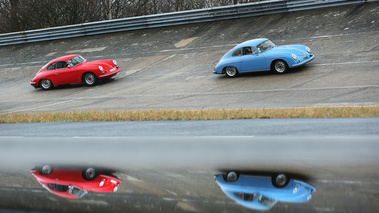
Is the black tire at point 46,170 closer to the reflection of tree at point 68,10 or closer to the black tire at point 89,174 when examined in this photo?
the black tire at point 89,174

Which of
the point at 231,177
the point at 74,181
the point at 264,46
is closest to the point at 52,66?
the point at 264,46

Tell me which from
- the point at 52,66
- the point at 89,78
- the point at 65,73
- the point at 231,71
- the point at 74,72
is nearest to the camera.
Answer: the point at 231,71

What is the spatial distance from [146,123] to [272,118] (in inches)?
118

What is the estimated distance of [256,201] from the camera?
489 cm

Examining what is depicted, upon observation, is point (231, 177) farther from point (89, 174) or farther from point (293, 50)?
point (293, 50)

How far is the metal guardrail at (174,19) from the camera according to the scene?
2478 cm

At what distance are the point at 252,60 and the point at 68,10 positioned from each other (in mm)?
22718

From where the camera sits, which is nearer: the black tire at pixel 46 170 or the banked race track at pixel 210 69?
the black tire at pixel 46 170

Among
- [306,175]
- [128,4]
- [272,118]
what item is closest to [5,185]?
[306,175]

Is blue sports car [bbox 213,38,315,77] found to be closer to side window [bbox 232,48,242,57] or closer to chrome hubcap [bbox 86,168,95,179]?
side window [bbox 232,48,242,57]

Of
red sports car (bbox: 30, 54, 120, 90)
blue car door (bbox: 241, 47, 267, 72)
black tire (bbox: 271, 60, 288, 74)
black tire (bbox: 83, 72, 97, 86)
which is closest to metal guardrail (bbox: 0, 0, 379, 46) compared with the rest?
red sports car (bbox: 30, 54, 120, 90)

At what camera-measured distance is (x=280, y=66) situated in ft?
57.4

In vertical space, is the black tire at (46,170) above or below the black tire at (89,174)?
below

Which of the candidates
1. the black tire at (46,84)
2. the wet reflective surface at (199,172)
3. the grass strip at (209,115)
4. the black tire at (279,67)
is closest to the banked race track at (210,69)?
the black tire at (46,84)
